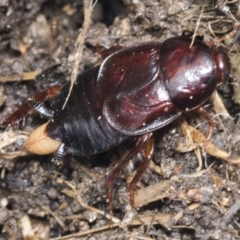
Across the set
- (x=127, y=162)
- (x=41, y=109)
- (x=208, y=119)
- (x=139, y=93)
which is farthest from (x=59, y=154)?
(x=208, y=119)

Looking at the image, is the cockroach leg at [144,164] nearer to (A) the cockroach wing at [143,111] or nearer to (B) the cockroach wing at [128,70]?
(A) the cockroach wing at [143,111]

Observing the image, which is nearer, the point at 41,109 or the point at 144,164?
the point at 144,164

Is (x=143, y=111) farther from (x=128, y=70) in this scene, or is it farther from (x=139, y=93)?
(x=128, y=70)

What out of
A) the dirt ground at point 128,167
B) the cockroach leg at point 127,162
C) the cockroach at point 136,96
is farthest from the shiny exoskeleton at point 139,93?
the dirt ground at point 128,167

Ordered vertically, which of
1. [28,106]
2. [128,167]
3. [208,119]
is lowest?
[128,167]

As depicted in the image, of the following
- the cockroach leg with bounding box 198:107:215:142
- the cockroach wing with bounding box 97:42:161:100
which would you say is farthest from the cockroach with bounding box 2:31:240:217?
the cockroach leg with bounding box 198:107:215:142
